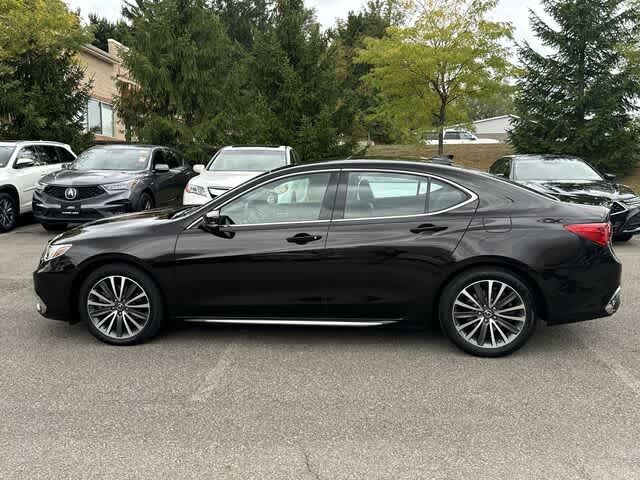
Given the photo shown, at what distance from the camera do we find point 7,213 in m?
12.3

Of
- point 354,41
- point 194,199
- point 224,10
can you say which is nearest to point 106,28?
point 224,10

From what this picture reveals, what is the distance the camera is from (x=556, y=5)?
2147 centimetres

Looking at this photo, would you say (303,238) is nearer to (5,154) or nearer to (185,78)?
(5,154)

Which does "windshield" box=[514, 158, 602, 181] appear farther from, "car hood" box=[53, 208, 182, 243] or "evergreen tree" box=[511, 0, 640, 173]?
"evergreen tree" box=[511, 0, 640, 173]

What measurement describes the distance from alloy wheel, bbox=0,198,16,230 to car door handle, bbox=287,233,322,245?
9.29m

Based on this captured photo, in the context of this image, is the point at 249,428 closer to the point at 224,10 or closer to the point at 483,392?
the point at 483,392

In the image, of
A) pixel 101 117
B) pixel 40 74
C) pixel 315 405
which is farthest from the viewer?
pixel 101 117

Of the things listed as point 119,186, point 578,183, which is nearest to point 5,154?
point 119,186

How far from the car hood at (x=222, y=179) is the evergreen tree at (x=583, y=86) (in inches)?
540

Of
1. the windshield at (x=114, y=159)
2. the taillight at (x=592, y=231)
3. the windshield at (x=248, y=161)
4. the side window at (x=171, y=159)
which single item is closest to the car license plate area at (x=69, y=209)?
the windshield at (x=114, y=159)

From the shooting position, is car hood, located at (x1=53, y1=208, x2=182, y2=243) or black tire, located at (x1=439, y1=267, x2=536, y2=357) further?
car hood, located at (x1=53, y1=208, x2=182, y2=243)

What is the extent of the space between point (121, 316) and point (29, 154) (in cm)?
969

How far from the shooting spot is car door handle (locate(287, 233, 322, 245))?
197 inches

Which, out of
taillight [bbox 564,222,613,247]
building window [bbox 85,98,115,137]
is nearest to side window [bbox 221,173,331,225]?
taillight [bbox 564,222,613,247]
